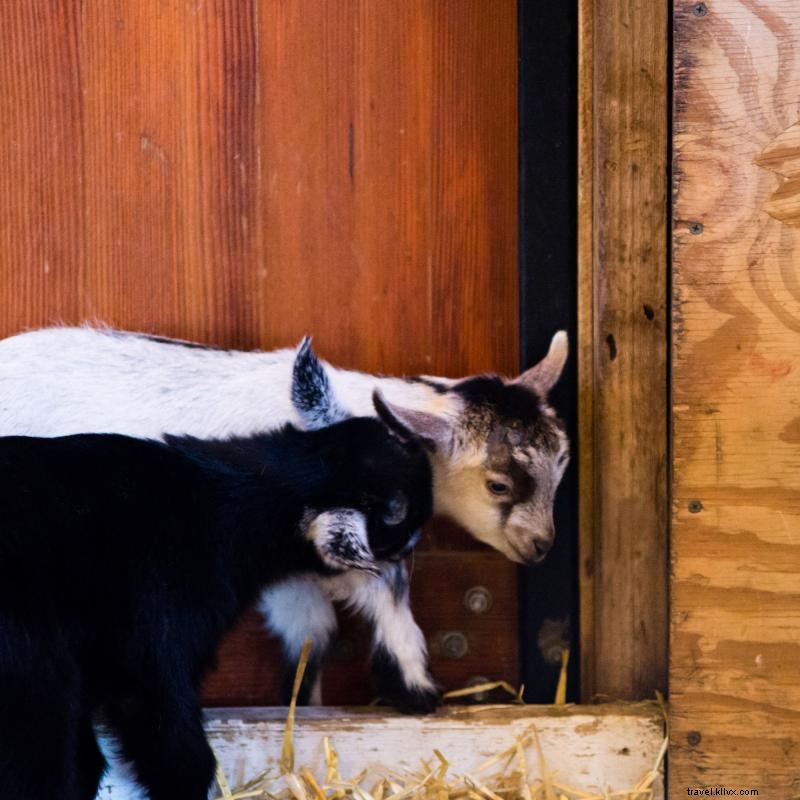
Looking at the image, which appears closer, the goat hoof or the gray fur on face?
the gray fur on face

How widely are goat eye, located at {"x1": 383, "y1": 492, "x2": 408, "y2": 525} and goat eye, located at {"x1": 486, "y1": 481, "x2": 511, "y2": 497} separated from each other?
255mm

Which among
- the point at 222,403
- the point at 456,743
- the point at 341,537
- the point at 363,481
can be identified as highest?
the point at 222,403

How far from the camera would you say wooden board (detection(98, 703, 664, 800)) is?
9.23 ft

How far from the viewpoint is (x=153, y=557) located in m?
2.39

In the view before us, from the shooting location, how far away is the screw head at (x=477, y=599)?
3.06 metres

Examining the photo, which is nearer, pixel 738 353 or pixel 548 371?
pixel 738 353

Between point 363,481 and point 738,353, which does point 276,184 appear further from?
point 738,353

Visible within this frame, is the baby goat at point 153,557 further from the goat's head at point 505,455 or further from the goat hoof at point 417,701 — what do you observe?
the goat hoof at point 417,701

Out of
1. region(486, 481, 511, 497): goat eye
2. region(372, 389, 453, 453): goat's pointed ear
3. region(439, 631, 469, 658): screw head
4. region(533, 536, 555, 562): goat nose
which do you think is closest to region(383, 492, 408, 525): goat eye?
region(372, 389, 453, 453): goat's pointed ear

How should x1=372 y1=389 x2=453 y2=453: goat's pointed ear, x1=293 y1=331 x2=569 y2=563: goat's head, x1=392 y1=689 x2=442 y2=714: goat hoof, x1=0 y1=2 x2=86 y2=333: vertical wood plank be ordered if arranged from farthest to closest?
x1=0 y1=2 x2=86 y2=333: vertical wood plank → x1=392 y1=689 x2=442 y2=714: goat hoof → x1=293 y1=331 x2=569 y2=563: goat's head → x1=372 y1=389 x2=453 y2=453: goat's pointed ear

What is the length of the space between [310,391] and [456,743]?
0.93 metres

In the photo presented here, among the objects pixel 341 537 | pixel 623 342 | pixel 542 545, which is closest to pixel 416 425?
pixel 341 537

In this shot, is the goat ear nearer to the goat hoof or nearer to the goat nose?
the goat nose

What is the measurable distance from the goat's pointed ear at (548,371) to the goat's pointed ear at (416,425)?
0.77 feet
